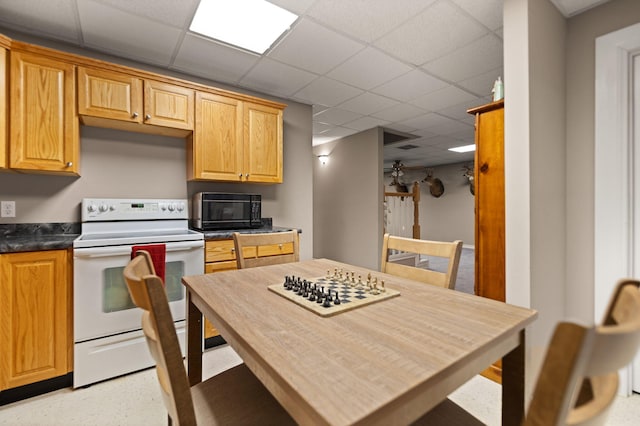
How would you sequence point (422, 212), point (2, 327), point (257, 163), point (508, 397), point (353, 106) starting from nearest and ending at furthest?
1. point (508, 397)
2. point (2, 327)
3. point (257, 163)
4. point (353, 106)
5. point (422, 212)

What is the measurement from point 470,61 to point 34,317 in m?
3.75

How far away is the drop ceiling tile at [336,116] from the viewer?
160 inches

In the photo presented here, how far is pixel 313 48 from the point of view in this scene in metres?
2.47

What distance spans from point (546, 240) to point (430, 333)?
1583mm

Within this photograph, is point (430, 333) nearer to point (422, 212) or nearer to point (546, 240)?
point (546, 240)

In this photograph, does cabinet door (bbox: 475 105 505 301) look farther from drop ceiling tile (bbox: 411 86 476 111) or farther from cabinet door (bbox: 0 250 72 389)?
cabinet door (bbox: 0 250 72 389)

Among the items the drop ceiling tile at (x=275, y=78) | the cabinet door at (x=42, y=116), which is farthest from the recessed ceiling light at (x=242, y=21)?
the cabinet door at (x=42, y=116)

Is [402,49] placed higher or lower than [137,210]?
higher

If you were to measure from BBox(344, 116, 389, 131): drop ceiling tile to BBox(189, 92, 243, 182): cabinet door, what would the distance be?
2106mm

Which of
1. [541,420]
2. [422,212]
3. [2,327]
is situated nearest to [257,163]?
[2,327]

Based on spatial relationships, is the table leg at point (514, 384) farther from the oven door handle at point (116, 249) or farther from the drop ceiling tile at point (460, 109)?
the drop ceiling tile at point (460, 109)

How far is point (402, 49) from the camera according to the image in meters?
2.48

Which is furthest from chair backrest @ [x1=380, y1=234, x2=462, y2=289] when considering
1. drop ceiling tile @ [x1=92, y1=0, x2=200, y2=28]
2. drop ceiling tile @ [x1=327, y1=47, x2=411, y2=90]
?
drop ceiling tile @ [x1=92, y1=0, x2=200, y2=28]

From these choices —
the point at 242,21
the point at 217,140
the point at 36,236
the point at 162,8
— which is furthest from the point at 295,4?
the point at 36,236
